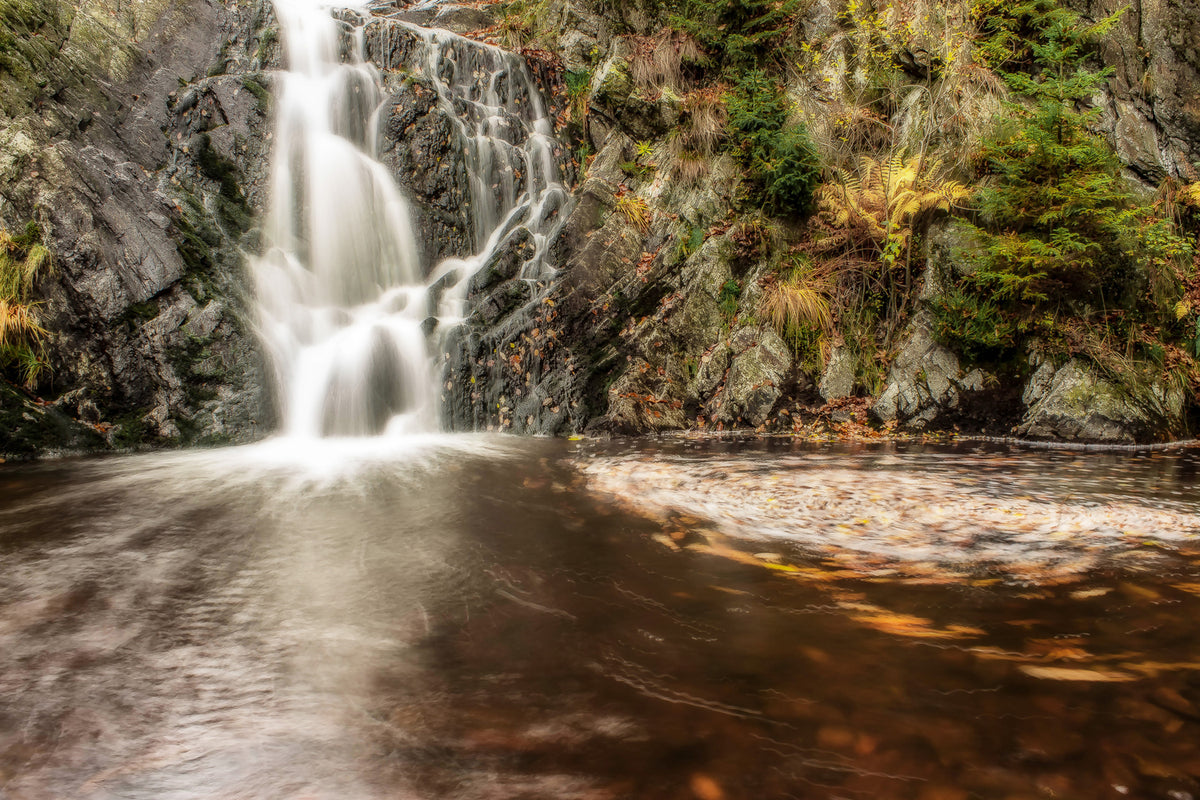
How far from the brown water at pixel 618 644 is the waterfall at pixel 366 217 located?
147 inches

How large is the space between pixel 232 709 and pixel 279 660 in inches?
13.8

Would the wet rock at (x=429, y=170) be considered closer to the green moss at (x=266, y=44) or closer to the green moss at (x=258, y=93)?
the green moss at (x=258, y=93)

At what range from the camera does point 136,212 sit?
8.45 m

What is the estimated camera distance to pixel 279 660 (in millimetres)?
2582

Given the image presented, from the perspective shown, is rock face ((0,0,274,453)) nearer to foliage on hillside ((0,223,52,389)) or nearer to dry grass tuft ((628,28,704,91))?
foliage on hillside ((0,223,52,389))

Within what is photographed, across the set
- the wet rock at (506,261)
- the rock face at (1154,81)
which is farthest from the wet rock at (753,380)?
the rock face at (1154,81)

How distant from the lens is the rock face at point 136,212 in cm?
755

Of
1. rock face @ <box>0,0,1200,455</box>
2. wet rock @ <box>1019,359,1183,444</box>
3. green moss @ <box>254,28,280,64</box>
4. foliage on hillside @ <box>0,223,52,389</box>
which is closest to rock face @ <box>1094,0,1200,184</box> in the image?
rock face @ <box>0,0,1200,455</box>

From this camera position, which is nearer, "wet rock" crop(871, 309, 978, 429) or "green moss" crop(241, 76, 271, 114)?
"wet rock" crop(871, 309, 978, 429)

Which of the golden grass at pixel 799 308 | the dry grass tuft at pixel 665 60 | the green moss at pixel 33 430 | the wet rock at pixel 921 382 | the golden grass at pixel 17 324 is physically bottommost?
the green moss at pixel 33 430

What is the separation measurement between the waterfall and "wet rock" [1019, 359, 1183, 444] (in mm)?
7102

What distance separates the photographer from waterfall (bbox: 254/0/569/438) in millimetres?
8641

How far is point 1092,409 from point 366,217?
10735 millimetres

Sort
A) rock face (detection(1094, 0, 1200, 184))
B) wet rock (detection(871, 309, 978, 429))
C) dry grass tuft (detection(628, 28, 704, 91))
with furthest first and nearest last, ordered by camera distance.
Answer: dry grass tuft (detection(628, 28, 704, 91))
rock face (detection(1094, 0, 1200, 184))
wet rock (detection(871, 309, 978, 429))
